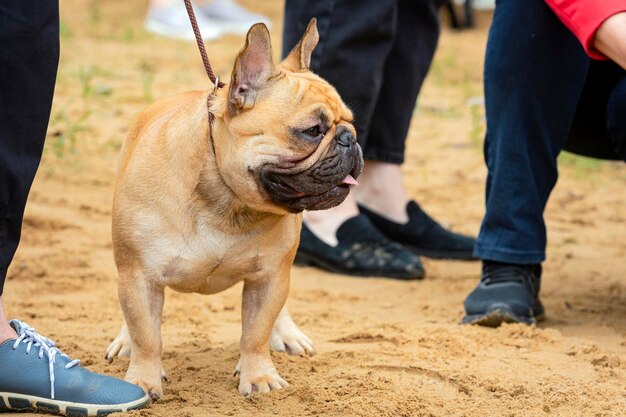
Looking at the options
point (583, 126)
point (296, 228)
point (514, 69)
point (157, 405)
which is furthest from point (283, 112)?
point (583, 126)

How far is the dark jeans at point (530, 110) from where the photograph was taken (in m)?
3.55

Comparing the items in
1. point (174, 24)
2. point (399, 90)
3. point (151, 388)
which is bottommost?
point (151, 388)

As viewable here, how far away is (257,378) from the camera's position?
9.73 ft

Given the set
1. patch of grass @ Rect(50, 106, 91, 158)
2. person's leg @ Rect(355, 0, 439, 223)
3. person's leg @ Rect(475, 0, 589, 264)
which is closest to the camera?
person's leg @ Rect(475, 0, 589, 264)

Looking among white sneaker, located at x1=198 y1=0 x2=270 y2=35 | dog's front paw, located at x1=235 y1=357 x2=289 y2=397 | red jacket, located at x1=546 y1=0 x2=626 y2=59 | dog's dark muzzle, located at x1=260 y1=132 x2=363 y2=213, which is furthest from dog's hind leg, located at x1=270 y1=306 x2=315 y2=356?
white sneaker, located at x1=198 y1=0 x2=270 y2=35

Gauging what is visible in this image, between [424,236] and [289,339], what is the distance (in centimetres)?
153

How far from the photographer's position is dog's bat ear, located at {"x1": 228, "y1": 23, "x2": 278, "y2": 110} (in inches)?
107

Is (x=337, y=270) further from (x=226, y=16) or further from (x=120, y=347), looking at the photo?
(x=226, y=16)

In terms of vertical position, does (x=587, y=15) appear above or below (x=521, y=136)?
above

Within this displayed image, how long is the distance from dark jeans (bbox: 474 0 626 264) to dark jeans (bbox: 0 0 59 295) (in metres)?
1.66

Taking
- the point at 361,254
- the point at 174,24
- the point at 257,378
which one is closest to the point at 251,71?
the point at 257,378

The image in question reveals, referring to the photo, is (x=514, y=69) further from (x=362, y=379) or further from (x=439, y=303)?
(x=362, y=379)

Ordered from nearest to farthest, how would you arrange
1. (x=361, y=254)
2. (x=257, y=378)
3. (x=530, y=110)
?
(x=257, y=378), (x=530, y=110), (x=361, y=254)

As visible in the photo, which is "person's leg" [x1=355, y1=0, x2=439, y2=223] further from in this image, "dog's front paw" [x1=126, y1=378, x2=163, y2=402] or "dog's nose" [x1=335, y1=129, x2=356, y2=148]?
"dog's front paw" [x1=126, y1=378, x2=163, y2=402]
